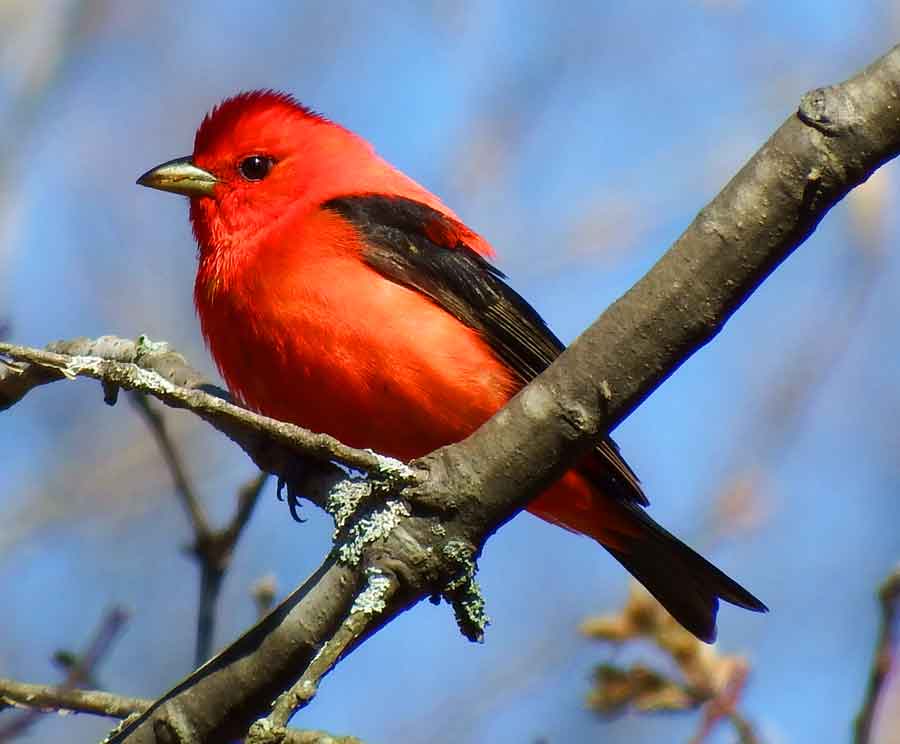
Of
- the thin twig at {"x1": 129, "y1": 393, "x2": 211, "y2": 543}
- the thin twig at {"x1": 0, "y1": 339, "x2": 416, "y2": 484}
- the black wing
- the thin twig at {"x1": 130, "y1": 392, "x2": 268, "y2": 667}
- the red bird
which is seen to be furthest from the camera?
the black wing

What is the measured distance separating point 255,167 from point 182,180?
299 millimetres

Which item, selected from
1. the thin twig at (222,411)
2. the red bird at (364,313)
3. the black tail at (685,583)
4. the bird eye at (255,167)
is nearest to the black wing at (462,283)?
the red bird at (364,313)

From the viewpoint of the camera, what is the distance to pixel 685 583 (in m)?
5.23

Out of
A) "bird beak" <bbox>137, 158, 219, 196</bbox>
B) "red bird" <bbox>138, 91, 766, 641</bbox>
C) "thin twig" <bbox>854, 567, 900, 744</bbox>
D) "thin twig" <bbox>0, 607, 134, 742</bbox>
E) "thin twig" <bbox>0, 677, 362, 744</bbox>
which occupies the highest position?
"bird beak" <bbox>137, 158, 219, 196</bbox>

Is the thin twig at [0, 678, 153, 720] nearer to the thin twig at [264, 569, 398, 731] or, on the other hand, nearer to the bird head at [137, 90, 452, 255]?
the thin twig at [264, 569, 398, 731]

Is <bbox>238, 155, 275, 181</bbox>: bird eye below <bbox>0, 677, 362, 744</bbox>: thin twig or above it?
above

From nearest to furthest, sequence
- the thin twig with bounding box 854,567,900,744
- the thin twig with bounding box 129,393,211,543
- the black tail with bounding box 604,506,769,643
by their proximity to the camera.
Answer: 1. the thin twig with bounding box 854,567,900,744
2. the thin twig with bounding box 129,393,211,543
3. the black tail with bounding box 604,506,769,643

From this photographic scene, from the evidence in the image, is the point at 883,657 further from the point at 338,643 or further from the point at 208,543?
the point at 208,543

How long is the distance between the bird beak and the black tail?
2133 mm

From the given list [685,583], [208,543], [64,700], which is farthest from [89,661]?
[685,583]

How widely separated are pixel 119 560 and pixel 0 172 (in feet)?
9.39

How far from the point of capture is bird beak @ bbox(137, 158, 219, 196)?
5.66 metres

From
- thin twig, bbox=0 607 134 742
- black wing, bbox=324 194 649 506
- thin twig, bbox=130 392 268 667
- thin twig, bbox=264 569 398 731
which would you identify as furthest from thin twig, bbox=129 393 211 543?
black wing, bbox=324 194 649 506

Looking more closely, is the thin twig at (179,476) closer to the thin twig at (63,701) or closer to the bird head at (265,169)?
the thin twig at (63,701)
